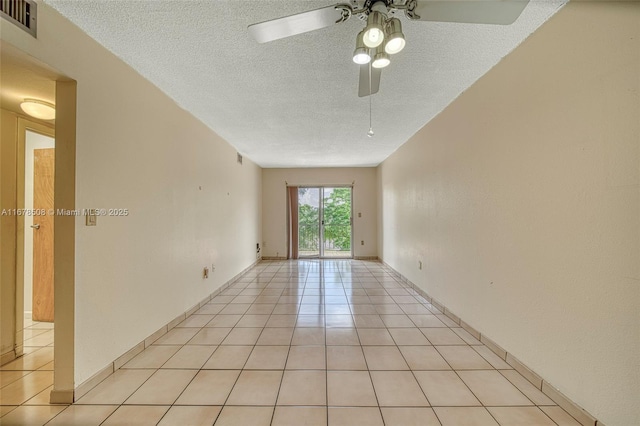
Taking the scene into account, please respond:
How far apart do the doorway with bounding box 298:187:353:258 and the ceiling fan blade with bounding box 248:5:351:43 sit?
5502 millimetres

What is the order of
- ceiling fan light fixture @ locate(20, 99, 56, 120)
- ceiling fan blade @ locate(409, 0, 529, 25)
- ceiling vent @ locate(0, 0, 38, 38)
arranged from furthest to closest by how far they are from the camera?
ceiling fan light fixture @ locate(20, 99, 56, 120) → ceiling vent @ locate(0, 0, 38, 38) → ceiling fan blade @ locate(409, 0, 529, 25)

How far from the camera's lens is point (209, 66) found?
2.07 meters

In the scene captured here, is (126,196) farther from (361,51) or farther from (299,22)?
(361,51)

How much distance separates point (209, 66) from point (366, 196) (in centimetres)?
508

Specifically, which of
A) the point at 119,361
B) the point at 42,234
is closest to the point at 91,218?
the point at 119,361

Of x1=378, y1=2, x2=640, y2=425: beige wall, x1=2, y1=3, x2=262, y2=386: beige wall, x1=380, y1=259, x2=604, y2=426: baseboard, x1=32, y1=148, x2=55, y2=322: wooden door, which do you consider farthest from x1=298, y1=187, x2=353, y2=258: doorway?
x1=32, y1=148, x2=55, y2=322: wooden door

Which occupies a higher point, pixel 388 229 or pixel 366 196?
pixel 366 196

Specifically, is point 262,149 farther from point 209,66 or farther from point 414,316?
point 414,316

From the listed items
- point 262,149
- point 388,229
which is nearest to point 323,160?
point 262,149

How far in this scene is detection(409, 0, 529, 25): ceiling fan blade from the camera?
115cm

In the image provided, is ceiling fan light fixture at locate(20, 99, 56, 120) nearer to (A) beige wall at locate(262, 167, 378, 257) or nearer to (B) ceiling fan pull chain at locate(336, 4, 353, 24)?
(B) ceiling fan pull chain at locate(336, 4, 353, 24)

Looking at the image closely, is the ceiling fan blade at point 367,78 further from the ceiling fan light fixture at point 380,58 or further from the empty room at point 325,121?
the ceiling fan light fixture at point 380,58

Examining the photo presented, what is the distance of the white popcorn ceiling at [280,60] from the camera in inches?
60.3

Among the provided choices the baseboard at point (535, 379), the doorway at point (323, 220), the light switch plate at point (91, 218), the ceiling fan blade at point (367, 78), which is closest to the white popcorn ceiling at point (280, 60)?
the ceiling fan blade at point (367, 78)
